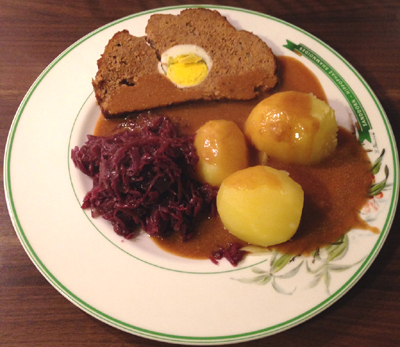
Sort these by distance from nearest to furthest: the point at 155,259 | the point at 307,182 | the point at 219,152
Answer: the point at 155,259 → the point at 219,152 → the point at 307,182

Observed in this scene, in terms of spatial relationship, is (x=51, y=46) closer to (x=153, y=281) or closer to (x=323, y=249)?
(x=153, y=281)

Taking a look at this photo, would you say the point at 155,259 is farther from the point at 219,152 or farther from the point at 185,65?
the point at 185,65

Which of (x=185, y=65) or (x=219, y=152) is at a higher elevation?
(x=185, y=65)

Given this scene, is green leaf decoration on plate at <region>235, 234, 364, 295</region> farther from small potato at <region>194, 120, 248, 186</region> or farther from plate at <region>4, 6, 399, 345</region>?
small potato at <region>194, 120, 248, 186</region>

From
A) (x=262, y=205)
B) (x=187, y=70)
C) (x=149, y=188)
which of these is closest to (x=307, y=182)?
(x=262, y=205)

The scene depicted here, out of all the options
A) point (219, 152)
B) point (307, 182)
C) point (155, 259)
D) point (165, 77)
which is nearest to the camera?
point (155, 259)

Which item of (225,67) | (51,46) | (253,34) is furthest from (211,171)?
(51,46)
